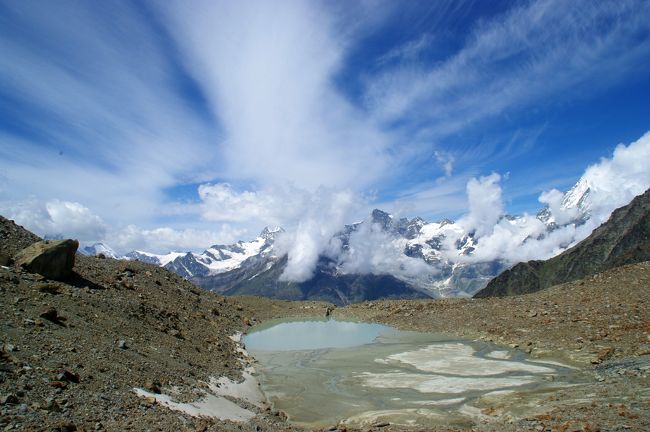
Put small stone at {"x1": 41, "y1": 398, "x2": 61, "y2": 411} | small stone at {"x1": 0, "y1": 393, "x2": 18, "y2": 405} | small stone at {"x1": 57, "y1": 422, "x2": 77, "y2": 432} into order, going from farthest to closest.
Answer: small stone at {"x1": 41, "y1": 398, "x2": 61, "y2": 411}, small stone at {"x1": 0, "y1": 393, "x2": 18, "y2": 405}, small stone at {"x1": 57, "y1": 422, "x2": 77, "y2": 432}


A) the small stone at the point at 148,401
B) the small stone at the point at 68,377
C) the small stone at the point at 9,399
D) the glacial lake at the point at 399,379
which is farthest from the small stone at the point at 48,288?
the glacial lake at the point at 399,379

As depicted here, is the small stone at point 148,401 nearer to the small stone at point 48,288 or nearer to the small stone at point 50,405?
the small stone at point 50,405

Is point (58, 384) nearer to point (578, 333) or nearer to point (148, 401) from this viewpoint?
→ point (148, 401)

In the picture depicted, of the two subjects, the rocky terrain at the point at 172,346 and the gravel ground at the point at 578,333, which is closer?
the rocky terrain at the point at 172,346

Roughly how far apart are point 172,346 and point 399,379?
15.3 meters

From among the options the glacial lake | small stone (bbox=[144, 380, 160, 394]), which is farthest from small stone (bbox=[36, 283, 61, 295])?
the glacial lake

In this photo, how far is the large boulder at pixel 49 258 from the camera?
94.1 feet

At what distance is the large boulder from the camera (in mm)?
28688

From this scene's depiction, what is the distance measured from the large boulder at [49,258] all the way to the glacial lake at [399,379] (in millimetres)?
16103

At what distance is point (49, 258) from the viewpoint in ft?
97.2

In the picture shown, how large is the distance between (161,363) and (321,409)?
9.07 meters

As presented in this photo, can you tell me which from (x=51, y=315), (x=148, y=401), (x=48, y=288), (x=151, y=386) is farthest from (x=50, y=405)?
(x=48, y=288)

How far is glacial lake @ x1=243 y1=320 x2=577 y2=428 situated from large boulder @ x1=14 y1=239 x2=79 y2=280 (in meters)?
16.1

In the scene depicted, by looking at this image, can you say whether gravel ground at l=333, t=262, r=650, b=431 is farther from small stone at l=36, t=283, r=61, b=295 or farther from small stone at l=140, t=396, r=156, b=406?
small stone at l=36, t=283, r=61, b=295
